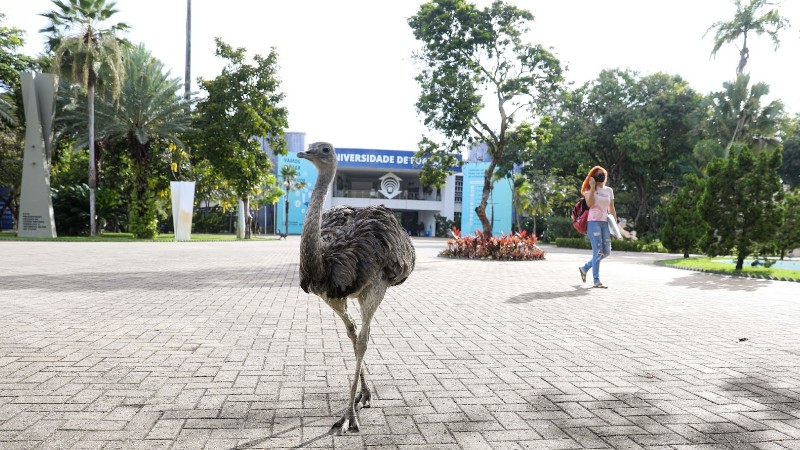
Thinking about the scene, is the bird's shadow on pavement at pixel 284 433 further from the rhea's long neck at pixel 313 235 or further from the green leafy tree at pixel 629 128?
the green leafy tree at pixel 629 128

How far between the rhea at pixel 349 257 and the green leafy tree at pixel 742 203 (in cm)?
1358

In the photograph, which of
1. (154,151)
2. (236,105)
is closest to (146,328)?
(236,105)

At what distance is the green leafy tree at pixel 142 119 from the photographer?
2962 cm

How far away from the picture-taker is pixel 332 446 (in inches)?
117

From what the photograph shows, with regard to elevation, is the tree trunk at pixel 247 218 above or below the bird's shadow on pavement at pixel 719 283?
above

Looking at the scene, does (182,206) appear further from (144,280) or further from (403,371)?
(403,371)

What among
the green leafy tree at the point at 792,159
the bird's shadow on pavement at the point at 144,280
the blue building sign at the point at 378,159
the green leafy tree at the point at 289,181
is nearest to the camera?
the bird's shadow on pavement at the point at 144,280

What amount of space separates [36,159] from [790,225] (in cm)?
3288

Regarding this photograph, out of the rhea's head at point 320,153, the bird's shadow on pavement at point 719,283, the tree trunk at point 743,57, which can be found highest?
the tree trunk at point 743,57

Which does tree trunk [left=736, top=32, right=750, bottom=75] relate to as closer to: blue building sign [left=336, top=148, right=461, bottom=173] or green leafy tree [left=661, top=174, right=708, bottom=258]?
green leafy tree [left=661, top=174, right=708, bottom=258]

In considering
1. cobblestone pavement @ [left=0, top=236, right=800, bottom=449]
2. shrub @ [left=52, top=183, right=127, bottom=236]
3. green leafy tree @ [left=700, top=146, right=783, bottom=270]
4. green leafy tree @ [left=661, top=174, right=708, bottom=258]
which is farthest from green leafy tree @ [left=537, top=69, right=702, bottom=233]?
shrub @ [left=52, top=183, right=127, bottom=236]

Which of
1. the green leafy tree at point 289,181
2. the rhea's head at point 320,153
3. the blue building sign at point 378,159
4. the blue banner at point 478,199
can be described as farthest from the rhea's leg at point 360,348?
the blue banner at point 478,199

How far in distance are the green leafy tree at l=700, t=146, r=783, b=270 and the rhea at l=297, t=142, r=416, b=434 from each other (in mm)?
13580

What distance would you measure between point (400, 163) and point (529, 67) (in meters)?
35.9
